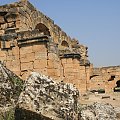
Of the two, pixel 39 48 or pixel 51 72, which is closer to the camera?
pixel 51 72

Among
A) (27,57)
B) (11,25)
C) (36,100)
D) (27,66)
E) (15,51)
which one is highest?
(11,25)

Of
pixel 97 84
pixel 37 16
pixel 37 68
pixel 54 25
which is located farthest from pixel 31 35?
pixel 97 84

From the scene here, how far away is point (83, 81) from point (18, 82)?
11212 millimetres

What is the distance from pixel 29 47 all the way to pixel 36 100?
244 inches

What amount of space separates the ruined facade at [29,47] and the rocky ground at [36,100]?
16.3ft

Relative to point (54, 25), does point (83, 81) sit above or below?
below

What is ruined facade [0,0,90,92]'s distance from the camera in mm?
11211

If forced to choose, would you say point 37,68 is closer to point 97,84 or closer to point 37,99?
point 37,99

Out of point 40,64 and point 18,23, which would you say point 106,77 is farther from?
point 40,64

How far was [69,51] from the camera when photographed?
15.6 m

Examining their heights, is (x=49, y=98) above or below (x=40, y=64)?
below

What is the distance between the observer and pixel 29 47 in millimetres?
11547

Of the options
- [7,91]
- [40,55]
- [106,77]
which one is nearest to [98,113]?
[7,91]

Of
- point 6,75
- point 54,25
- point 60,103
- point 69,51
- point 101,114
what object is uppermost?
point 54,25
